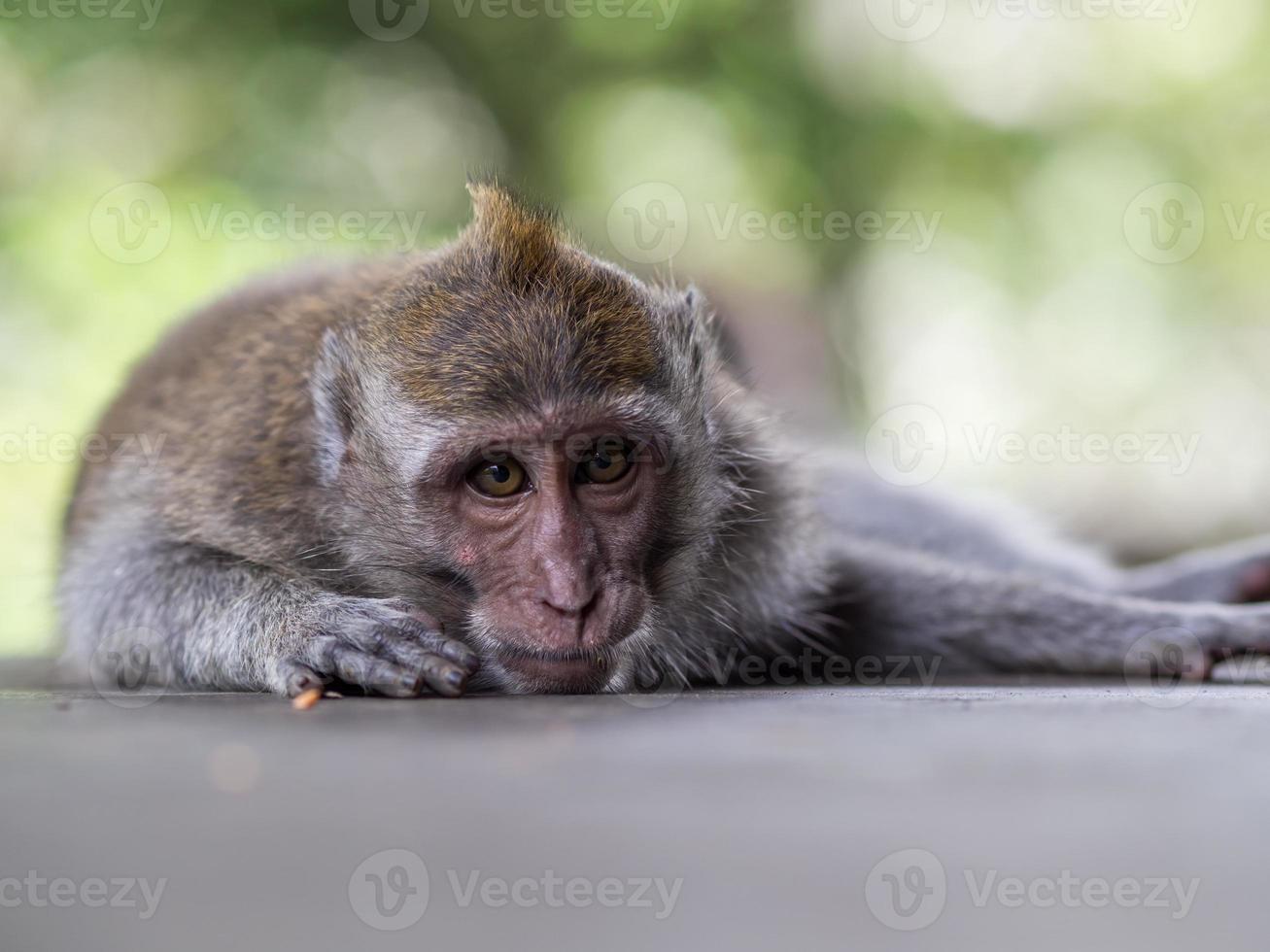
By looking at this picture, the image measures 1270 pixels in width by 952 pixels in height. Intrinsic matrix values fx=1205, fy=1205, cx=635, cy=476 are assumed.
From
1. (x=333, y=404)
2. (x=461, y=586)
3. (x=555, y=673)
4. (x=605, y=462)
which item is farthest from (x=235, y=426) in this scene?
(x=555, y=673)

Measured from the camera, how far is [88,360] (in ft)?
32.0

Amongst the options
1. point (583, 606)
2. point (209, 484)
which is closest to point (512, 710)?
point (583, 606)

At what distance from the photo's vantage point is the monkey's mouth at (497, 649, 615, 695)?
2.81 meters

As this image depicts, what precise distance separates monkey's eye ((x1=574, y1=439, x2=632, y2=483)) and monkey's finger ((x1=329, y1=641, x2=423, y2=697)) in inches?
25.0

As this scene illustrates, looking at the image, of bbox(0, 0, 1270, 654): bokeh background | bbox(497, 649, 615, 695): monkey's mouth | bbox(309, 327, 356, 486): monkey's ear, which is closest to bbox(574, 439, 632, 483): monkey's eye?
bbox(497, 649, 615, 695): monkey's mouth

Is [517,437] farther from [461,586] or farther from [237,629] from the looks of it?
[237,629]

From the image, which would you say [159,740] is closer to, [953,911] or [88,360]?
[953,911]

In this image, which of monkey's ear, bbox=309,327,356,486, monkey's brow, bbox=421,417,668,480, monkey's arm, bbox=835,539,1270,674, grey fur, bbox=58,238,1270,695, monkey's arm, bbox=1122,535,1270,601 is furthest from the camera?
monkey's arm, bbox=1122,535,1270,601

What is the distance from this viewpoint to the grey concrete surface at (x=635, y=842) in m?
1.58

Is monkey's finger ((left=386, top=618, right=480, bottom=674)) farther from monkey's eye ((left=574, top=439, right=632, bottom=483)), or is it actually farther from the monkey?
monkey's eye ((left=574, top=439, right=632, bottom=483))

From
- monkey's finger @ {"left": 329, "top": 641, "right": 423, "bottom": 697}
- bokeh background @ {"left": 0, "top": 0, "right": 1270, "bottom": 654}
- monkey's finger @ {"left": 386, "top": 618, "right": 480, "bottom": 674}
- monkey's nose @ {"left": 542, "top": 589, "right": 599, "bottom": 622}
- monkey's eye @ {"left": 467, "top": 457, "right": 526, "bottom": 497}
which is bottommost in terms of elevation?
monkey's finger @ {"left": 329, "top": 641, "right": 423, "bottom": 697}

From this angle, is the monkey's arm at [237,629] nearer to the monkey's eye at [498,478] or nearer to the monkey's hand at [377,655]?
the monkey's hand at [377,655]

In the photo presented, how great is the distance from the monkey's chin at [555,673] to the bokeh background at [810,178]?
21.9 feet

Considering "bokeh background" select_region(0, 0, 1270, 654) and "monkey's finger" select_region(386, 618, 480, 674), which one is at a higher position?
"bokeh background" select_region(0, 0, 1270, 654)
